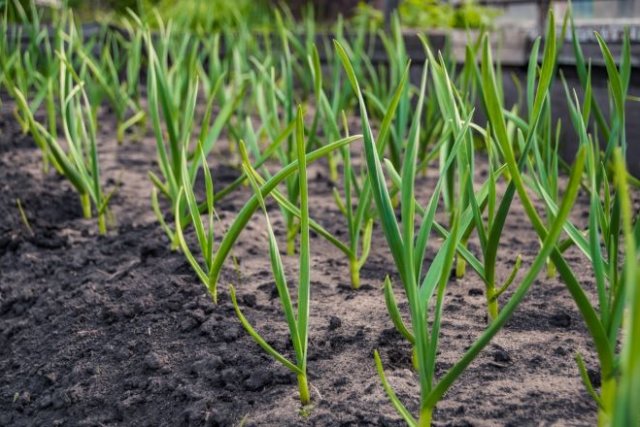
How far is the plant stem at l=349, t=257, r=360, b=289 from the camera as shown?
152 cm

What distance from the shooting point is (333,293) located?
1.53 meters

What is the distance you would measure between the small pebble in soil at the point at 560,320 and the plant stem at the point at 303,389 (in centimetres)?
45

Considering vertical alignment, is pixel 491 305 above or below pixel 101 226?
above

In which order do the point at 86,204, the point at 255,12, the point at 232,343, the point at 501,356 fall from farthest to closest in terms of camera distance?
the point at 255,12
the point at 86,204
the point at 232,343
the point at 501,356

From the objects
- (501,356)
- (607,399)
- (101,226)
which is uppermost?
(607,399)

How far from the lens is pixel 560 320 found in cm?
133

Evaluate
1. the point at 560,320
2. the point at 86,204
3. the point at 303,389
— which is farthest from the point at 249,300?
the point at 86,204

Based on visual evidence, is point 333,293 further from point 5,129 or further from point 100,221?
point 5,129

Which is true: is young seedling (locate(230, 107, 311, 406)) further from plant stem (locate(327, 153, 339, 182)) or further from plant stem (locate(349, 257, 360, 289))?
plant stem (locate(327, 153, 339, 182))

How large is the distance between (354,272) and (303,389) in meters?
Result: 0.46

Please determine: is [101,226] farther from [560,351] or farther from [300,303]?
[560,351]

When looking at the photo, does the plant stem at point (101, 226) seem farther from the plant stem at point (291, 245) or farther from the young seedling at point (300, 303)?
the young seedling at point (300, 303)

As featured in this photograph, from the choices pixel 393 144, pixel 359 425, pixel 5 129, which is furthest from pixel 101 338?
pixel 5 129

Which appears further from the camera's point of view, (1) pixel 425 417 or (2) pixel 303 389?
(2) pixel 303 389
